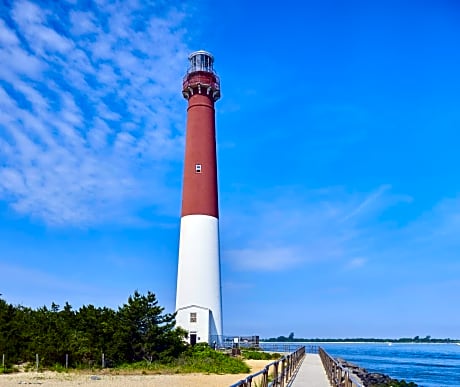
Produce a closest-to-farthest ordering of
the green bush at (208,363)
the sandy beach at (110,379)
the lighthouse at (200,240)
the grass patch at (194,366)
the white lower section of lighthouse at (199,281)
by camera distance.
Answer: the sandy beach at (110,379) → the grass patch at (194,366) → the green bush at (208,363) → the white lower section of lighthouse at (199,281) → the lighthouse at (200,240)

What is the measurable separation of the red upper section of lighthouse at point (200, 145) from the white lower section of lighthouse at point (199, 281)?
34.7 inches

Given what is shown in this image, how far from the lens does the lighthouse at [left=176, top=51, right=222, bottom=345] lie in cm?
2878

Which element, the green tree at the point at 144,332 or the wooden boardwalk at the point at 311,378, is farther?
the green tree at the point at 144,332

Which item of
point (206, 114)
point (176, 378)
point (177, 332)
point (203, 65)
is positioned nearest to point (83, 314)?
point (177, 332)

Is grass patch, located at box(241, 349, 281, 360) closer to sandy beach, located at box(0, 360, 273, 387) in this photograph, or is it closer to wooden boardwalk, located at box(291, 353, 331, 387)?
sandy beach, located at box(0, 360, 273, 387)

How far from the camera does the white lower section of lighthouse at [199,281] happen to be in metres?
28.6

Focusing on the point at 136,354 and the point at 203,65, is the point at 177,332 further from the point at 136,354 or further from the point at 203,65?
the point at 203,65

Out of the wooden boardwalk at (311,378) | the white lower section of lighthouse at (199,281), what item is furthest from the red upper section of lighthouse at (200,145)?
the wooden boardwalk at (311,378)

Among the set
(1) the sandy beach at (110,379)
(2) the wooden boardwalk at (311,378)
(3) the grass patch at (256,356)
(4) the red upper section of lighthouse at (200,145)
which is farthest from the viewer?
(3) the grass patch at (256,356)

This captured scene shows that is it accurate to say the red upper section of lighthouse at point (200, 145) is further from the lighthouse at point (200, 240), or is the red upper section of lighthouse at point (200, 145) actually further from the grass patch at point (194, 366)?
the grass patch at point (194, 366)

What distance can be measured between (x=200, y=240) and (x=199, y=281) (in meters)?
2.23

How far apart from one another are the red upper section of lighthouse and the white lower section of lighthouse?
881 millimetres

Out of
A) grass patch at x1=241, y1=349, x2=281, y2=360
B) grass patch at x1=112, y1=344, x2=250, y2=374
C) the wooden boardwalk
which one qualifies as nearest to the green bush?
grass patch at x1=112, y1=344, x2=250, y2=374

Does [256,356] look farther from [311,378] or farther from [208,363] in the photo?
[311,378]
